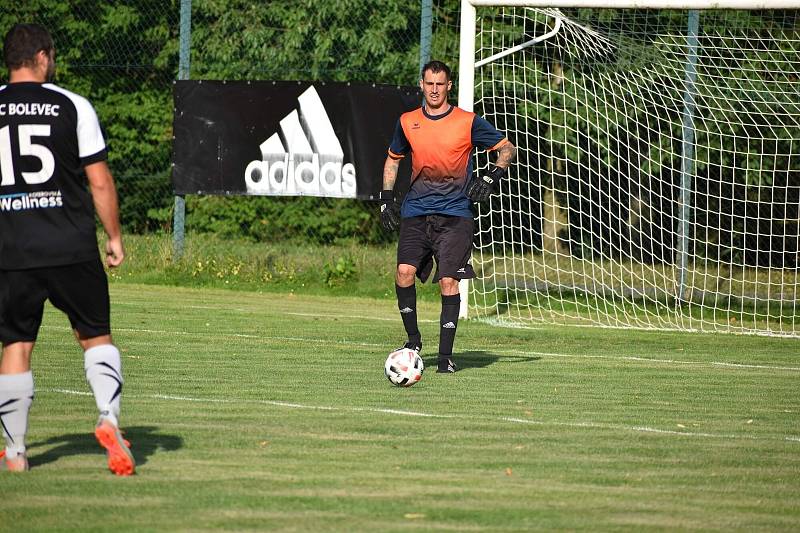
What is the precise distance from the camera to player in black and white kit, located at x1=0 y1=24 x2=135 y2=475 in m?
6.07

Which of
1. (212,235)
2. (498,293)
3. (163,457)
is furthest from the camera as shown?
(212,235)

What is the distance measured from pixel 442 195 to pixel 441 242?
1.20 feet

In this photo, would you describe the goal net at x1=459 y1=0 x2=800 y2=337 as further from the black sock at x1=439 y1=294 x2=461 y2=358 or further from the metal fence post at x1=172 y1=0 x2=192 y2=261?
the black sock at x1=439 y1=294 x2=461 y2=358

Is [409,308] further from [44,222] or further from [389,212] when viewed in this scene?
[44,222]

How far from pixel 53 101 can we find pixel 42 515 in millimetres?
1882

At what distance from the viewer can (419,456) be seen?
670 cm

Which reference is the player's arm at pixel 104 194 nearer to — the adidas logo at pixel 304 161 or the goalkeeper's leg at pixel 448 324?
the goalkeeper's leg at pixel 448 324

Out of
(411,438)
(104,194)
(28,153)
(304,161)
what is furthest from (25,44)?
(304,161)

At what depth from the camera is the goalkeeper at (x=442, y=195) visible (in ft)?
34.5

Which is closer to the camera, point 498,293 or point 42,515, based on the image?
point 42,515

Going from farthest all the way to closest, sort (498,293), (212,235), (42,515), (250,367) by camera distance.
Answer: (212,235) → (498,293) → (250,367) → (42,515)

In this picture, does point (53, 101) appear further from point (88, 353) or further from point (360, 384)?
point (360, 384)

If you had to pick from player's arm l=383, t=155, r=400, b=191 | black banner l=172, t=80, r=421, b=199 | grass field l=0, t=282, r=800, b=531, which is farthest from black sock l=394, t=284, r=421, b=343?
black banner l=172, t=80, r=421, b=199

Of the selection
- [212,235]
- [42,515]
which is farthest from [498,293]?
[42,515]
